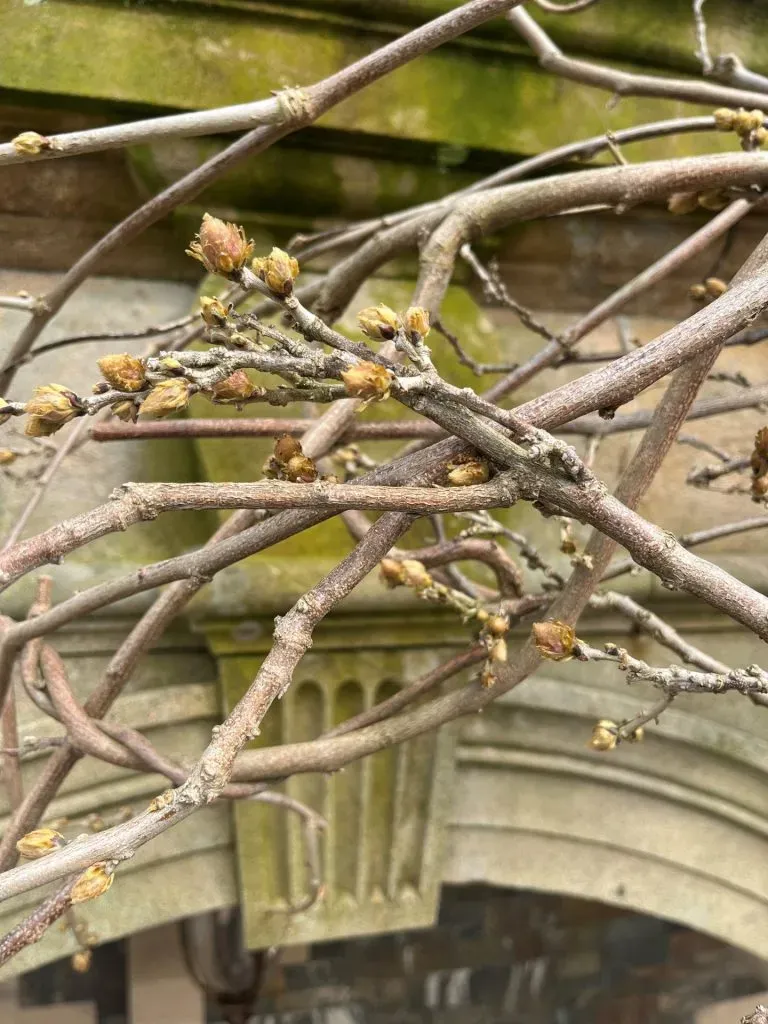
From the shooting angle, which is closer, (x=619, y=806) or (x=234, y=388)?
(x=234, y=388)

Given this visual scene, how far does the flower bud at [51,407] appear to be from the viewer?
34cm

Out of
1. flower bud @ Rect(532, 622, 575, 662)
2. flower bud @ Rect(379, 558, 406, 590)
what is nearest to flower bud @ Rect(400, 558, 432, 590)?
flower bud @ Rect(379, 558, 406, 590)

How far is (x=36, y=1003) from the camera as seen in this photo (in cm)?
159

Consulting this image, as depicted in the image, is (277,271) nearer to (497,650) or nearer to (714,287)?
(497,650)

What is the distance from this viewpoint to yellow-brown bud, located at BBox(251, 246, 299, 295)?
0.33 meters

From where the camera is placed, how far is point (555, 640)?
0.43 m

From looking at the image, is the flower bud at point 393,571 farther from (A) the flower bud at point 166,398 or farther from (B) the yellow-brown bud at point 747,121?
(B) the yellow-brown bud at point 747,121

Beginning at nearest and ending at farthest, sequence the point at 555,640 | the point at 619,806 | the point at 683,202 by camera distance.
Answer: the point at 555,640 < the point at 683,202 < the point at 619,806

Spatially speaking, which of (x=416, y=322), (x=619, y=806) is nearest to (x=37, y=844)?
(x=416, y=322)

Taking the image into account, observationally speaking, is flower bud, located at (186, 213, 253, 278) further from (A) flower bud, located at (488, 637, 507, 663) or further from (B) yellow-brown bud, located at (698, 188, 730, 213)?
(B) yellow-brown bud, located at (698, 188, 730, 213)

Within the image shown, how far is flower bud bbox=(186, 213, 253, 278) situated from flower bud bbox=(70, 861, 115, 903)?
282mm

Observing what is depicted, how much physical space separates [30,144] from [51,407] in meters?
0.22

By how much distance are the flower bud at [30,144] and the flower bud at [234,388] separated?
0.79 feet

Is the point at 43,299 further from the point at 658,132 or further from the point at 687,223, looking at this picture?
the point at 687,223
